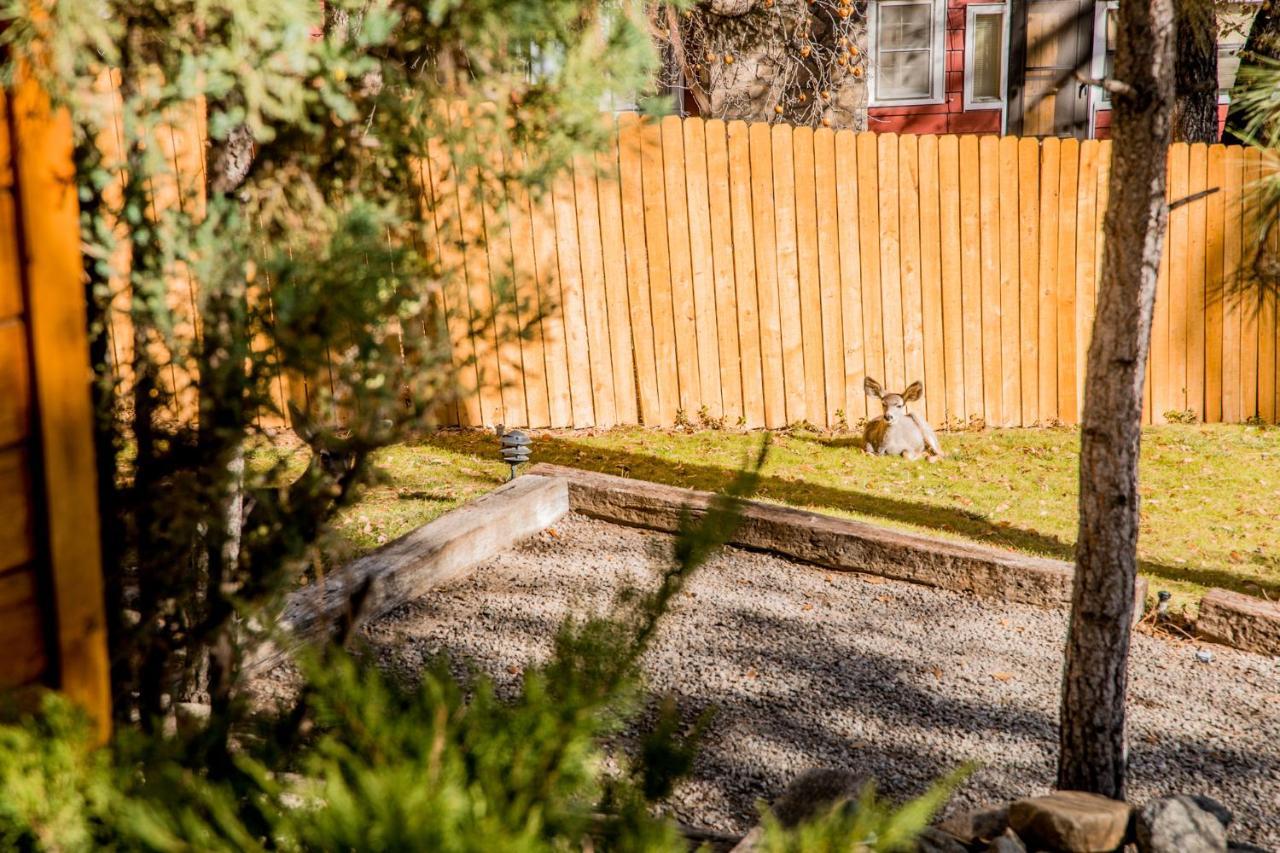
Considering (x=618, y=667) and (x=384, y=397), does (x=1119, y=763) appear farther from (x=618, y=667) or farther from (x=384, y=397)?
(x=384, y=397)

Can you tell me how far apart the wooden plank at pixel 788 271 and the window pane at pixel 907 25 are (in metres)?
8.84

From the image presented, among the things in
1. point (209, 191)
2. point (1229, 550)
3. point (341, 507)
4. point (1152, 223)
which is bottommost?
point (1229, 550)

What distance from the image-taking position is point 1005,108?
16234 mm

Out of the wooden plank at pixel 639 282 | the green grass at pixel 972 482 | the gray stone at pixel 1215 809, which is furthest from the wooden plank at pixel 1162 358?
the gray stone at pixel 1215 809

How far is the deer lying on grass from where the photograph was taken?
301 inches

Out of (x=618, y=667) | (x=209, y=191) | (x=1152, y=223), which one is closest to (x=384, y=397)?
(x=618, y=667)

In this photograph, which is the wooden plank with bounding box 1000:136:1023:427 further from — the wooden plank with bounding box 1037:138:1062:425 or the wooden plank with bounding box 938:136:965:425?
the wooden plank with bounding box 938:136:965:425

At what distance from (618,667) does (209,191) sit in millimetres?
1865

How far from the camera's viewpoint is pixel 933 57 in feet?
52.5

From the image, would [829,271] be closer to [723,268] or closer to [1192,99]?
[723,268]

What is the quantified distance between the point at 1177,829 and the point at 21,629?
8.36 ft

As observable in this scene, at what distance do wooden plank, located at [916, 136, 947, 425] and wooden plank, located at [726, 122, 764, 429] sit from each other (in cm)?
131

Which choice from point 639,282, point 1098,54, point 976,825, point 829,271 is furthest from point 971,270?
point 1098,54

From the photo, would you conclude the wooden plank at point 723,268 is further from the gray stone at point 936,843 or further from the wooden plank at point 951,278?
the gray stone at point 936,843
